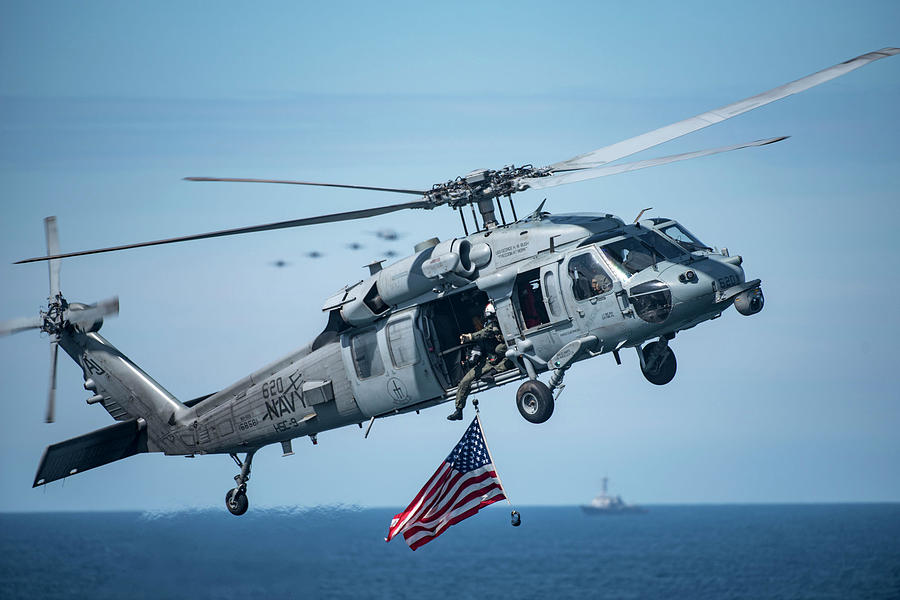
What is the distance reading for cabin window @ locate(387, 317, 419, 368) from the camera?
1988cm

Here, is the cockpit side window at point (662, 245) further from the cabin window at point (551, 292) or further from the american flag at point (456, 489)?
the american flag at point (456, 489)

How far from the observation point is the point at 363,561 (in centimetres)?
16938

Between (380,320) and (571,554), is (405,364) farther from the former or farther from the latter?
(571,554)

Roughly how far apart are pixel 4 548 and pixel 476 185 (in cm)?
16926

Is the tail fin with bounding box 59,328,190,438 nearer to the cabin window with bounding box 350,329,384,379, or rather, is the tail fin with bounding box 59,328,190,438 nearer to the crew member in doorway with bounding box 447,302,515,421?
the cabin window with bounding box 350,329,384,379

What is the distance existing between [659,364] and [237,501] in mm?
10792

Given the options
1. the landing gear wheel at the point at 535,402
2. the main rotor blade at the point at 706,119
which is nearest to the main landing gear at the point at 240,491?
the landing gear wheel at the point at 535,402

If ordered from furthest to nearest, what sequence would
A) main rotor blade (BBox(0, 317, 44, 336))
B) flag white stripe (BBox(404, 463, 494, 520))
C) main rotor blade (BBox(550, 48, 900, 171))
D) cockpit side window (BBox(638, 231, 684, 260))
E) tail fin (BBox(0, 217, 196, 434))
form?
tail fin (BBox(0, 217, 196, 434)) < main rotor blade (BBox(0, 317, 44, 336)) < flag white stripe (BBox(404, 463, 494, 520)) < cockpit side window (BBox(638, 231, 684, 260)) < main rotor blade (BBox(550, 48, 900, 171))

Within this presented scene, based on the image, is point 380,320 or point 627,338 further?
point 380,320

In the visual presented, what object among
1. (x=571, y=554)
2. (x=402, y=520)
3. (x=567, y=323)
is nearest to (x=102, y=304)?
(x=402, y=520)

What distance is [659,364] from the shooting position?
20078 mm

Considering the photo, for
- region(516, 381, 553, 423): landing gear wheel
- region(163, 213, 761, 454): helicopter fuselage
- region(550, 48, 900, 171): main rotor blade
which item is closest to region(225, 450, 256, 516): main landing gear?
region(163, 213, 761, 454): helicopter fuselage

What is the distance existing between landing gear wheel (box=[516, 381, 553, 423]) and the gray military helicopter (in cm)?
2

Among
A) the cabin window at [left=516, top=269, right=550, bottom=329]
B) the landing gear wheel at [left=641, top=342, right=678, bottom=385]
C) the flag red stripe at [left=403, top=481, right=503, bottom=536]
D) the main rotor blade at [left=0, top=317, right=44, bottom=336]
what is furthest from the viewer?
the main rotor blade at [left=0, top=317, right=44, bottom=336]
